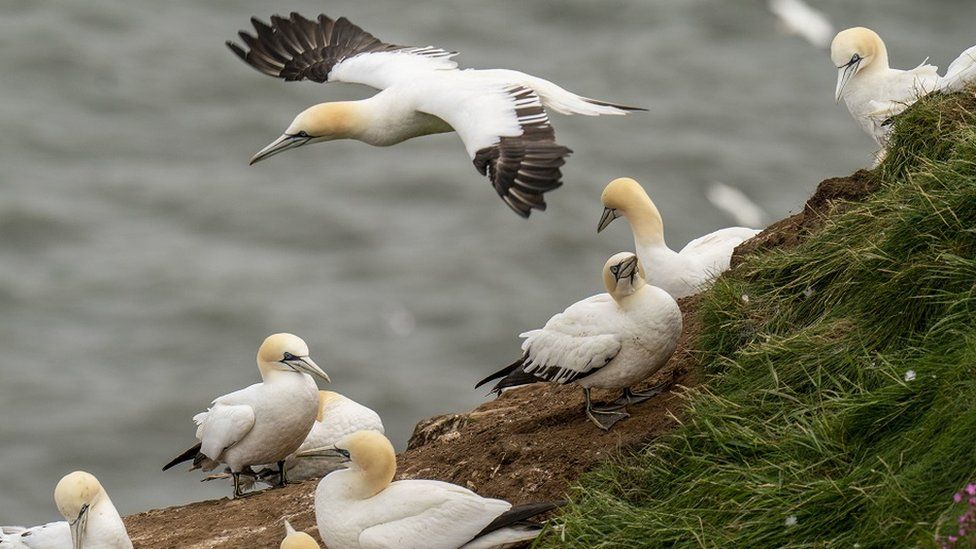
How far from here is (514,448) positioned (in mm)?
6680

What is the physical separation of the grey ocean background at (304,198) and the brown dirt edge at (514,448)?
26.4 ft

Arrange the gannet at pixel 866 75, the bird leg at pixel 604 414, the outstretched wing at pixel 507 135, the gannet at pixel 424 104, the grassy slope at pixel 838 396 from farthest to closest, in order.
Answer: the gannet at pixel 866 75
the gannet at pixel 424 104
the outstretched wing at pixel 507 135
the bird leg at pixel 604 414
the grassy slope at pixel 838 396

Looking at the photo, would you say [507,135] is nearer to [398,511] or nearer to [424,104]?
[424,104]

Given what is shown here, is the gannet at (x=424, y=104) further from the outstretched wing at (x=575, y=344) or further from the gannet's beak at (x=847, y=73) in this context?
the gannet's beak at (x=847, y=73)

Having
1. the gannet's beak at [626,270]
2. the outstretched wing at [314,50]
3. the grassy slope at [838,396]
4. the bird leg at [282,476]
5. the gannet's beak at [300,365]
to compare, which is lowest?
the grassy slope at [838,396]

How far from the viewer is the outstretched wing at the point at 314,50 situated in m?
10.8

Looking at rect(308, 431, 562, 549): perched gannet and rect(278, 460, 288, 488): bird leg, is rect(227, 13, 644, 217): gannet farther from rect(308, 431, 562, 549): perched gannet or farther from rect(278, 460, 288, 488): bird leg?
rect(278, 460, 288, 488): bird leg

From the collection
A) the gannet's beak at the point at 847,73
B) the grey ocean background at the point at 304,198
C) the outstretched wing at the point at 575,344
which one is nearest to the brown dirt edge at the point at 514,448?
the outstretched wing at the point at 575,344

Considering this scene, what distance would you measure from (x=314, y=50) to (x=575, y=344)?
4.87m

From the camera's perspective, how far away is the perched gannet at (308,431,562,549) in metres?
5.99

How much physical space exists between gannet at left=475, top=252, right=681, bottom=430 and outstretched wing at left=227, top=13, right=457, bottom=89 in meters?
4.06

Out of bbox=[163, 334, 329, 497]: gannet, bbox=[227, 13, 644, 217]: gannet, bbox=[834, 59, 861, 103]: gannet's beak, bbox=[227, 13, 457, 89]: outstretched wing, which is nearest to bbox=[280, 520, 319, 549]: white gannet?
bbox=[227, 13, 644, 217]: gannet

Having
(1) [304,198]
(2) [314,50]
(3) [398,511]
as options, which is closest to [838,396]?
(3) [398,511]

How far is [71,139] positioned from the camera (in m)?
21.7
